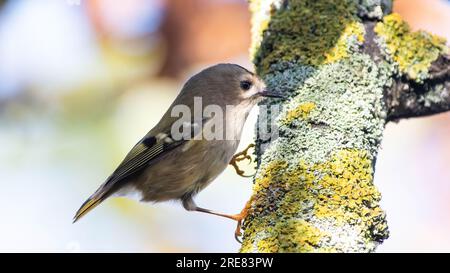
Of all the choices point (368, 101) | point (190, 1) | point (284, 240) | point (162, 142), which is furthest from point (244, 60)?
point (284, 240)

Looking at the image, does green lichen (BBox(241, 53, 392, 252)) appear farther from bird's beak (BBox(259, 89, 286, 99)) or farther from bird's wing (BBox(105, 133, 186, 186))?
bird's wing (BBox(105, 133, 186, 186))

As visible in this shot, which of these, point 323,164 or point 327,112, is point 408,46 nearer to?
point 327,112

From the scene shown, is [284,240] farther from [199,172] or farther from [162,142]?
[162,142]

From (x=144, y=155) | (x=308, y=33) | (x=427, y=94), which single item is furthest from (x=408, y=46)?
(x=144, y=155)

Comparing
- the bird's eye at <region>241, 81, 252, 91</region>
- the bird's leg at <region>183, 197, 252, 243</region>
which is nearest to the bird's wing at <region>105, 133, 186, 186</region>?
the bird's leg at <region>183, 197, 252, 243</region>

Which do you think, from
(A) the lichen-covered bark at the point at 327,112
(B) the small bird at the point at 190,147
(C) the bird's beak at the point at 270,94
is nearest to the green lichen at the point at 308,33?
(A) the lichen-covered bark at the point at 327,112

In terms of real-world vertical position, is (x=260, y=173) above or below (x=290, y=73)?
below
